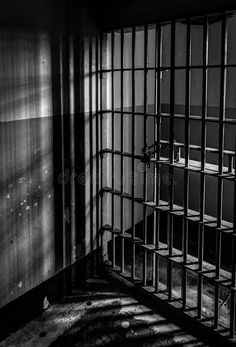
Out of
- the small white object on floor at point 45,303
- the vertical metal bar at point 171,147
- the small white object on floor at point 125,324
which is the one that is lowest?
the small white object on floor at point 125,324

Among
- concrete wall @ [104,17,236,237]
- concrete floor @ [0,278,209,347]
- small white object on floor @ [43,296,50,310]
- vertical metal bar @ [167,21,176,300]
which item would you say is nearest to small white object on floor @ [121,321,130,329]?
concrete floor @ [0,278,209,347]

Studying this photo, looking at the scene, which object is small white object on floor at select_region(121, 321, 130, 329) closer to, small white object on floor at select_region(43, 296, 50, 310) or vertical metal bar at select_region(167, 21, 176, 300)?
vertical metal bar at select_region(167, 21, 176, 300)

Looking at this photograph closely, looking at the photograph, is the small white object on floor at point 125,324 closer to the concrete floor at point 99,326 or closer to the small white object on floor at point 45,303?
the concrete floor at point 99,326

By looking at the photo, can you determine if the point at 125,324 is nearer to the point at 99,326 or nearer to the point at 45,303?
the point at 99,326

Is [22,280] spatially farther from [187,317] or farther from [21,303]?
[187,317]

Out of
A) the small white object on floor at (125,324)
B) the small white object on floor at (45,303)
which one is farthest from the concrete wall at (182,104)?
the small white object on floor at (125,324)

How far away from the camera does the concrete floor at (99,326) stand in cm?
282

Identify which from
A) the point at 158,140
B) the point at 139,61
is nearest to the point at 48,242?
the point at 158,140

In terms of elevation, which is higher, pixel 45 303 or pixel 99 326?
pixel 45 303

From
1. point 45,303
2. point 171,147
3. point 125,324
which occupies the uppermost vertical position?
point 171,147

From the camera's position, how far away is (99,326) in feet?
9.86

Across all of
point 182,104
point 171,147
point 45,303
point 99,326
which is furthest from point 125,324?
point 182,104

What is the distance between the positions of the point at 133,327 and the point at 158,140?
157 cm

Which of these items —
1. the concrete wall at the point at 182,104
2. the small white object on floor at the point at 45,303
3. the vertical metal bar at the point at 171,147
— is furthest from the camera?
the concrete wall at the point at 182,104
